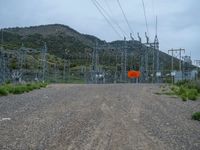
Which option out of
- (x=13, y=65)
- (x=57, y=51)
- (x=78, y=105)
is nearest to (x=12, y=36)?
(x=57, y=51)

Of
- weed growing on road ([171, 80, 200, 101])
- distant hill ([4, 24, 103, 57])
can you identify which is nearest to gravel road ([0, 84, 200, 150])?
weed growing on road ([171, 80, 200, 101])

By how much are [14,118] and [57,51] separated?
74410 millimetres

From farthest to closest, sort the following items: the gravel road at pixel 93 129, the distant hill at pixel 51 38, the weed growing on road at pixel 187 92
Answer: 1. the distant hill at pixel 51 38
2. the weed growing on road at pixel 187 92
3. the gravel road at pixel 93 129

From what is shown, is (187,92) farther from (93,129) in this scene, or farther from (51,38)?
(51,38)

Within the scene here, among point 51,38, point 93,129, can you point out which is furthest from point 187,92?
point 51,38

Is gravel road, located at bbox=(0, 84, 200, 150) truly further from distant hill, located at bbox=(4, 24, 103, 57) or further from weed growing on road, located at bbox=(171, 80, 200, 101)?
distant hill, located at bbox=(4, 24, 103, 57)

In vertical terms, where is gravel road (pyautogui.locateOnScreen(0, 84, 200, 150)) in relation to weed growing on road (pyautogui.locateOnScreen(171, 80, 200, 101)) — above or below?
below

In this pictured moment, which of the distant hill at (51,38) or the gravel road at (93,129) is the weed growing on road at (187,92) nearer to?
the gravel road at (93,129)

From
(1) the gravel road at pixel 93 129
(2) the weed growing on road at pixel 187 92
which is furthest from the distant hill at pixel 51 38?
(1) the gravel road at pixel 93 129

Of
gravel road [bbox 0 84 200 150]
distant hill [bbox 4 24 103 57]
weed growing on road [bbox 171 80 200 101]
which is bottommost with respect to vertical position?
gravel road [bbox 0 84 200 150]

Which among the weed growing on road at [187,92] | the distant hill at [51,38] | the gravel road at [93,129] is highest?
the distant hill at [51,38]

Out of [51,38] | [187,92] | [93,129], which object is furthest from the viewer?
[51,38]

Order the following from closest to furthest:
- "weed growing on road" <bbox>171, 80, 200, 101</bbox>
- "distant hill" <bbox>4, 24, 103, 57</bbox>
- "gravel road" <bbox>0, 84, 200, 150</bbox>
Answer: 1. "gravel road" <bbox>0, 84, 200, 150</bbox>
2. "weed growing on road" <bbox>171, 80, 200, 101</bbox>
3. "distant hill" <bbox>4, 24, 103, 57</bbox>

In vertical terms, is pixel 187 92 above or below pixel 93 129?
above
